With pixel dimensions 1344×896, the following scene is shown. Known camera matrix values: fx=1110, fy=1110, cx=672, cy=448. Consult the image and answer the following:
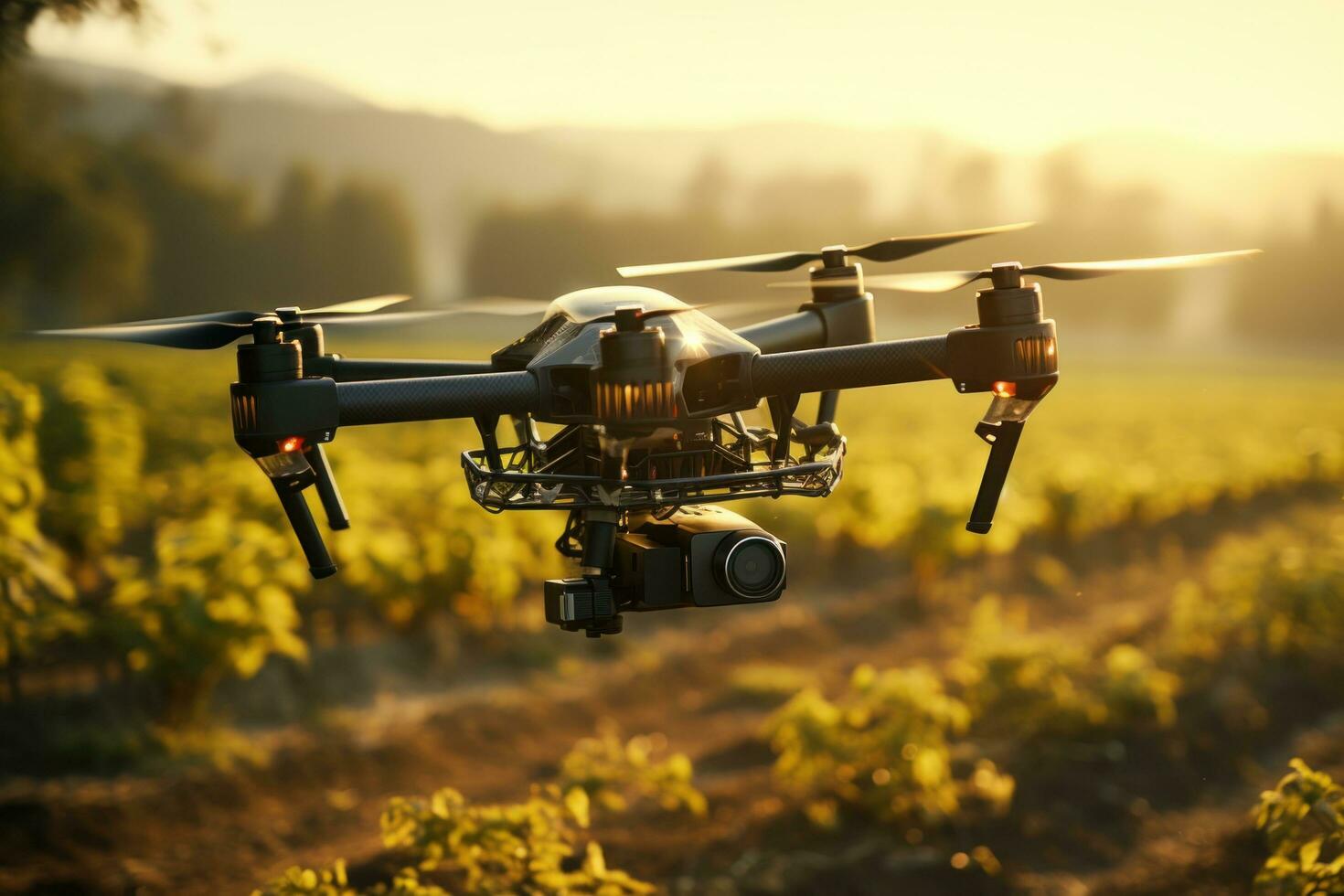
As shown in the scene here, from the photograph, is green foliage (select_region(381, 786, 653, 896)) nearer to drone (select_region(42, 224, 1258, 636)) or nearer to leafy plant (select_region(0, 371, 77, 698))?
drone (select_region(42, 224, 1258, 636))

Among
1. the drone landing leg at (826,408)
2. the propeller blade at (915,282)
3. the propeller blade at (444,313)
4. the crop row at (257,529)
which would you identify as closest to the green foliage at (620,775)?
the crop row at (257,529)

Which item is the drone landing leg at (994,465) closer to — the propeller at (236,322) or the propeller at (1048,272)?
the propeller at (1048,272)

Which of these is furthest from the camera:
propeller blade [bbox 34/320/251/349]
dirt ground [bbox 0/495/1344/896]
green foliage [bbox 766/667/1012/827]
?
green foliage [bbox 766/667/1012/827]

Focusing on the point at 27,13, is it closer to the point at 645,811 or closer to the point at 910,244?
the point at 910,244

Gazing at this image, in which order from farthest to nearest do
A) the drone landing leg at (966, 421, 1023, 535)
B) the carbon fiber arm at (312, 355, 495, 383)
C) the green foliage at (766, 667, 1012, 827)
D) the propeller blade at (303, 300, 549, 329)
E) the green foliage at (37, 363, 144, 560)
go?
the green foliage at (37, 363, 144, 560)
the green foliage at (766, 667, 1012, 827)
the propeller blade at (303, 300, 549, 329)
the carbon fiber arm at (312, 355, 495, 383)
the drone landing leg at (966, 421, 1023, 535)

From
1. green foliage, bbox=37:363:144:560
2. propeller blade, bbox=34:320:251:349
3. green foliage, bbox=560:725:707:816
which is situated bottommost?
green foliage, bbox=560:725:707:816

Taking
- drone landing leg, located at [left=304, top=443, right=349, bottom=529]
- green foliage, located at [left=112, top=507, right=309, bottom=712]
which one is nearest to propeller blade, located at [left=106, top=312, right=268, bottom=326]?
drone landing leg, located at [left=304, top=443, right=349, bottom=529]

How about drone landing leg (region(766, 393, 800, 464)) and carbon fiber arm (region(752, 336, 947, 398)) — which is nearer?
carbon fiber arm (region(752, 336, 947, 398))
